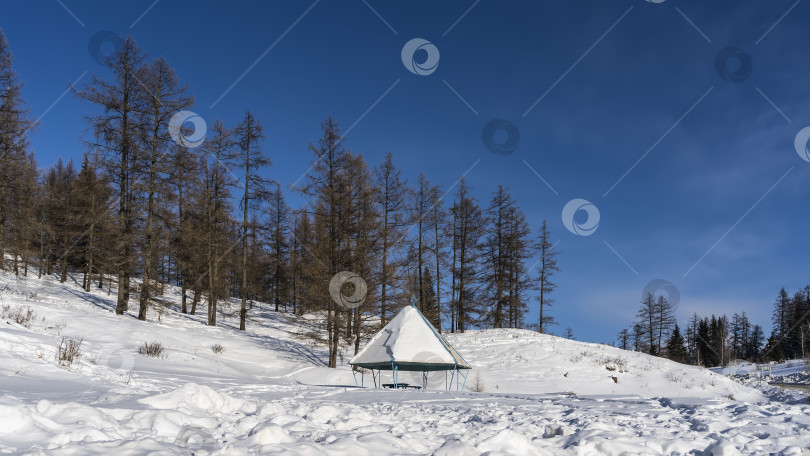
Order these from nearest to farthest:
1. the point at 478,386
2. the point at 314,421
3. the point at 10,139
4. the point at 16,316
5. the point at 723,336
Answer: the point at 314,421
the point at 16,316
the point at 478,386
the point at 10,139
the point at 723,336

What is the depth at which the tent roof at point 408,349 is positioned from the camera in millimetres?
16441

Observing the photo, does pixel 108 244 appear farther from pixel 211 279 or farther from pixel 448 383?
pixel 448 383

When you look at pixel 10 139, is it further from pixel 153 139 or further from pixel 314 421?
pixel 314 421

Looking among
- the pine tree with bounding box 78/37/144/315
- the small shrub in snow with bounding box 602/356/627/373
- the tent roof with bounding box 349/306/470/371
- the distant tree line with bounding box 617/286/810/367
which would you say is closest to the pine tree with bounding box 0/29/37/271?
the pine tree with bounding box 78/37/144/315

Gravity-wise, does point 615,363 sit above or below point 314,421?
below

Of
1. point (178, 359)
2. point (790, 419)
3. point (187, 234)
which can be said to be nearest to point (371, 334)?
point (178, 359)

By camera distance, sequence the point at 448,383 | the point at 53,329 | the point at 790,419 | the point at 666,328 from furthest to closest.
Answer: the point at 666,328 < the point at 448,383 < the point at 53,329 < the point at 790,419

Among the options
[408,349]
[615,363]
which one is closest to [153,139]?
[408,349]

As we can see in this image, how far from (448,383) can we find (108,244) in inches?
812

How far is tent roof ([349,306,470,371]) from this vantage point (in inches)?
647

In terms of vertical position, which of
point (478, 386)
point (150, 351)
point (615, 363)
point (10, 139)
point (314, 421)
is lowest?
point (478, 386)

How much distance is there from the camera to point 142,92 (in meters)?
21.4

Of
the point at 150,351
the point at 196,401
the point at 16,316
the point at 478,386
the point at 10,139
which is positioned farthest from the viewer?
the point at 10,139

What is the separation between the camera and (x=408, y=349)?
1661 cm
